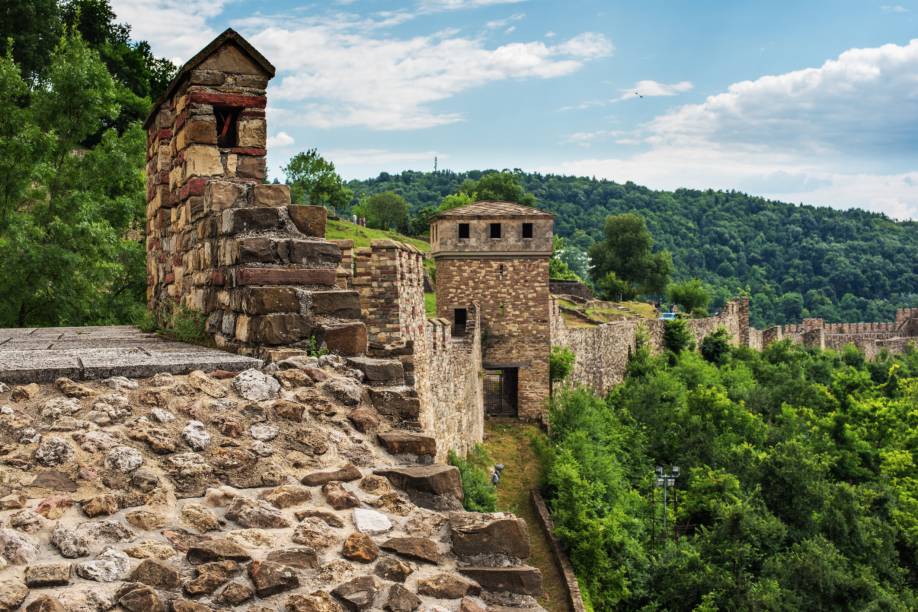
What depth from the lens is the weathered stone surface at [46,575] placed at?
8.70ft

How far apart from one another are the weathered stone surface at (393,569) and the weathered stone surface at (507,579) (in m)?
0.21

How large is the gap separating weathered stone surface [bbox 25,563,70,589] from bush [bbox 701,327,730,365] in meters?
44.0

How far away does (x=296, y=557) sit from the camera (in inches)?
121

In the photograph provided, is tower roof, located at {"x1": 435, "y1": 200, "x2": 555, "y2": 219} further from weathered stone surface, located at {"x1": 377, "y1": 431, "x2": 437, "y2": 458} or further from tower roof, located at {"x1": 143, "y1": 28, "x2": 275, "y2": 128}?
weathered stone surface, located at {"x1": 377, "y1": 431, "x2": 437, "y2": 458}

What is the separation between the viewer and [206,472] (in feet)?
11.2

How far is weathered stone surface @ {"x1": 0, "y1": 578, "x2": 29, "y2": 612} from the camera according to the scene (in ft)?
8.35

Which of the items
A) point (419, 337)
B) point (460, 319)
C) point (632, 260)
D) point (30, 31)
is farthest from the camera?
point (632, 260)

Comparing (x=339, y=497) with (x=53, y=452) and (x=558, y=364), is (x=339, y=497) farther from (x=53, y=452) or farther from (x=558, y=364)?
(x=558, y=364)

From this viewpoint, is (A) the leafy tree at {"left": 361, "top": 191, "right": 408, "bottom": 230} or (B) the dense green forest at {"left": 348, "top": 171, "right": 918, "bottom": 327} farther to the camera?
(B) the dense green forest at {"left": 348, "top": 171, "right": 918, "bottom": 327}

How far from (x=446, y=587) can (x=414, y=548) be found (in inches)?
8.6

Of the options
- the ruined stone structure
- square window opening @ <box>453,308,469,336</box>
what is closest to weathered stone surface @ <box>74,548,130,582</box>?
square window opening @ <box>453,308,469,336</box>

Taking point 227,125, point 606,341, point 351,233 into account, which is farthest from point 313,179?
point 227,125

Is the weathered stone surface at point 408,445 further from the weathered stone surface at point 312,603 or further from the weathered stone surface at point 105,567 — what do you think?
the weathered stone surface at point 105,567

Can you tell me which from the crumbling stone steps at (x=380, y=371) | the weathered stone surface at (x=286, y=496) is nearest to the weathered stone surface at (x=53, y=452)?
the weathered stone surface at (x=286, y=496)
